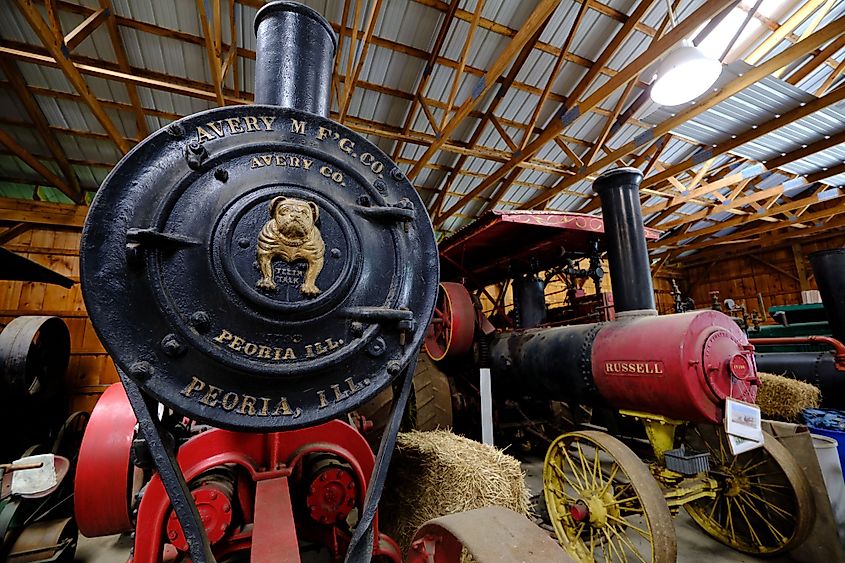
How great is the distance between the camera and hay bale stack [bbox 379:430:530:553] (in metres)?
1.98

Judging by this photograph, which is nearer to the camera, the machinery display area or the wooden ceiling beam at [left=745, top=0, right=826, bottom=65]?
the machinery display area

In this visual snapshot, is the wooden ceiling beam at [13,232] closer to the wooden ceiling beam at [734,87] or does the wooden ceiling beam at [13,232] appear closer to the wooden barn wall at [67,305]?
the wooden barn wall at [67,305]

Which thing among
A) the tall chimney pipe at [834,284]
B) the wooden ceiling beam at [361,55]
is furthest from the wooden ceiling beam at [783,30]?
the wooden ceiling beam at [361,55]

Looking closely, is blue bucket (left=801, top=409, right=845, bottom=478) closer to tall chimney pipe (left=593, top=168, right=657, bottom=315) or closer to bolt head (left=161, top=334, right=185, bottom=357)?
tall chimney pipe (left=593, top=168, right=657, bottom=315)

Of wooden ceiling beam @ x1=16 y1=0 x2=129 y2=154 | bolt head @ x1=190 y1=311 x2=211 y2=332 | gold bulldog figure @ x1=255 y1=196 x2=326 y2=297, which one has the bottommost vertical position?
bolt head @ x1=190 y1=311 x2=211 y2=332

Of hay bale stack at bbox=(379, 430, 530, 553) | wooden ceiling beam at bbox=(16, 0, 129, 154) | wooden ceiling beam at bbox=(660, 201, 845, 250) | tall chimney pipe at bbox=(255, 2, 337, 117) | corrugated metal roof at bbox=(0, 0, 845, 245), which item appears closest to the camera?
tall chimney pipe at bbox=(255, 2, 337, 117)

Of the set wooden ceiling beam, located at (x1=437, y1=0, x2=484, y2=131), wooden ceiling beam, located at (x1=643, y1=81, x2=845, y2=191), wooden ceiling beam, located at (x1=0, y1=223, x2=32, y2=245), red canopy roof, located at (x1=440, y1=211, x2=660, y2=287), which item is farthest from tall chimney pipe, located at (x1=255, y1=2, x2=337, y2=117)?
wooden ceiling beam, located at (x1=0, y1=223, x2=32, y2=245)

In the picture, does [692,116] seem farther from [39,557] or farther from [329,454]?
[39,557]

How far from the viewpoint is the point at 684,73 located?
3.52 metres

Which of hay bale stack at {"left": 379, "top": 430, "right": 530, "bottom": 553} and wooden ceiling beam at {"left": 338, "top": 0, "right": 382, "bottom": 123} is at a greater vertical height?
wooden ceiling beam at {"left": 338, "top": 0, "right": 382, "bottom": 123}

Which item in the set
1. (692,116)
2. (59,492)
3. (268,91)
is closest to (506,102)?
(692,116)

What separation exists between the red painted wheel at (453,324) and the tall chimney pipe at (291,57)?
2.90 meters

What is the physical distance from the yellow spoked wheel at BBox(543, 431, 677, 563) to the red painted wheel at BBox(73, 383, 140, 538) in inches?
104

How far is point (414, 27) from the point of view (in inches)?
204
